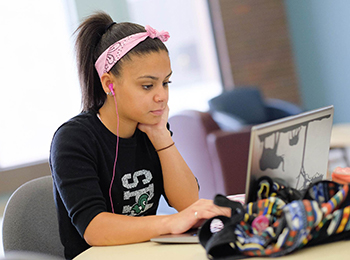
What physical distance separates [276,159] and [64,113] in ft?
13.5

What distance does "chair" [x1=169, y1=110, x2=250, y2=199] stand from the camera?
307 centimetres

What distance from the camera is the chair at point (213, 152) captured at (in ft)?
10.1

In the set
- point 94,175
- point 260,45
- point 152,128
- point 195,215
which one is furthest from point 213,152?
point 260,45

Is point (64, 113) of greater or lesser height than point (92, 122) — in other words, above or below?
below

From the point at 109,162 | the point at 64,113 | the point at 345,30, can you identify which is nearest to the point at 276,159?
the point at 109,162

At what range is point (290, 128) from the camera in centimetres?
92

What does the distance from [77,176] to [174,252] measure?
1.24 ft

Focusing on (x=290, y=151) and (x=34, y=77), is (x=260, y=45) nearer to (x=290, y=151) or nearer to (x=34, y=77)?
(x=34, y=77)

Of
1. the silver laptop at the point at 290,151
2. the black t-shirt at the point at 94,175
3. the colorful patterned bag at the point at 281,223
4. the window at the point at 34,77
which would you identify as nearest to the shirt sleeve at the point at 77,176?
the black t-shirt at the point at 94,175

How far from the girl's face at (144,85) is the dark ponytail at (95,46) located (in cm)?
3

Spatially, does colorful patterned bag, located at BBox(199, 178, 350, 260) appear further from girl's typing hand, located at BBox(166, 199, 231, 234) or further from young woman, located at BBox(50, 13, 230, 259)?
young woman, located at BBox(50, 13, 230, 259)

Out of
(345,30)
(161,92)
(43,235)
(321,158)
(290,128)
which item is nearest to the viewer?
(290,128)

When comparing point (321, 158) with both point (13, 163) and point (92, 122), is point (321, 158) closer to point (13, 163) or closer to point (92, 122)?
point (92, 122)

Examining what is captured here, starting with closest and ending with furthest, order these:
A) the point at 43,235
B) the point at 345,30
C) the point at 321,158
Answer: the point at 321,158
the point at 43,235
the point at 345,30
